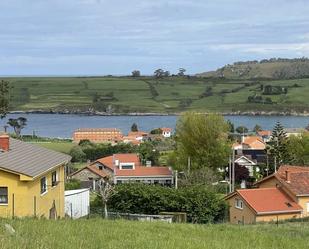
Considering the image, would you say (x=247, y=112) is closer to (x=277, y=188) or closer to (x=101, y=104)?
(x=101, y=104)

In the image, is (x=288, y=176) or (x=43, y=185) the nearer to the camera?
(x=43, y=185)

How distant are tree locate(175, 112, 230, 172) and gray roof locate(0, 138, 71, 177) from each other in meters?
35.5

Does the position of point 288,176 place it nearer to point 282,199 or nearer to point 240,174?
point 282,199

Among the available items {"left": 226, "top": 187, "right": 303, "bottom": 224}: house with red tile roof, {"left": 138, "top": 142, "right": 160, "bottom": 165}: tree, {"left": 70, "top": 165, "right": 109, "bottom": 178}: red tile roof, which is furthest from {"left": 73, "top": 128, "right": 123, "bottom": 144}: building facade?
{"left": 226, "top": 187, "right": 303, "bottom": 224}: house with red tile roof

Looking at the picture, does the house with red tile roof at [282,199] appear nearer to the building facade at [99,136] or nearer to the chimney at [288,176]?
the chimney at [288,176]

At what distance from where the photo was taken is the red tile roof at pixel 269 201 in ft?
107

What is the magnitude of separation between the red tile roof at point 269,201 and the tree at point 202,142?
24203 mm

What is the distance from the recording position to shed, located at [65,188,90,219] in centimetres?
2900

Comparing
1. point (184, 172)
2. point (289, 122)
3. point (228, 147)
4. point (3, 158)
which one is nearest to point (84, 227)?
point (3, 158)

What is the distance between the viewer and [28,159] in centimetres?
2194

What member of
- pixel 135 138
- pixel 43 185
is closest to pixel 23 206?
pixel 43 185

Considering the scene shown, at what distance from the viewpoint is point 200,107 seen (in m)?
180

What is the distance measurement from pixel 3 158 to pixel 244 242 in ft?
38.7

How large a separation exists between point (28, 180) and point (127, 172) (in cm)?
4181
